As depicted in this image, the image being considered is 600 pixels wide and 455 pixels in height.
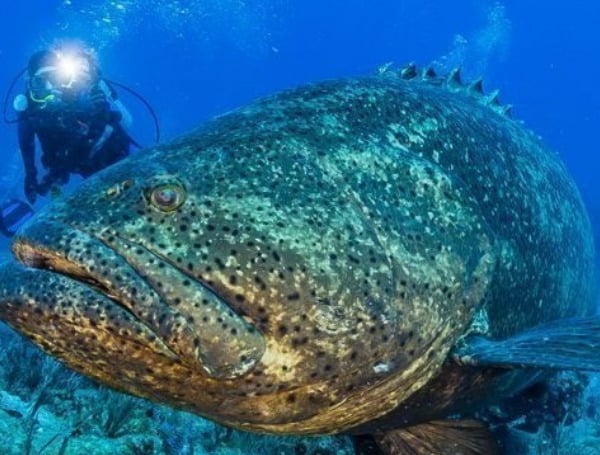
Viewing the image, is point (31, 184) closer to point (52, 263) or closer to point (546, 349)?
point (52, 263)

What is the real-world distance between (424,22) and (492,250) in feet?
366

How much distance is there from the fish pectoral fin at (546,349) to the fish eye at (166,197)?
1.72 meters

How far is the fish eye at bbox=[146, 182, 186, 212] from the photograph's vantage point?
260cm

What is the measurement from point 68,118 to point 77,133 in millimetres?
276

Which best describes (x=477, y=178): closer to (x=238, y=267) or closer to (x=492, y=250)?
(x=492, y=250)

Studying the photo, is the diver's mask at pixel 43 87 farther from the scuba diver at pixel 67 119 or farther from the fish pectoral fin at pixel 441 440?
the fish pectoral fin at pixel 441 440

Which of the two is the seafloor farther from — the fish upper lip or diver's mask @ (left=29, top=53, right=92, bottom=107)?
diver's mask @ (left=29, top=53, right=92, bottom=107)

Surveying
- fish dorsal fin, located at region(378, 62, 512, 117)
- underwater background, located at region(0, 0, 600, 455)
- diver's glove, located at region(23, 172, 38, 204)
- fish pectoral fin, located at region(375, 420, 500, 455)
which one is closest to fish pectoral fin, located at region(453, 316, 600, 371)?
fish pectoral fin, located at region(375, 420, 500, 455)

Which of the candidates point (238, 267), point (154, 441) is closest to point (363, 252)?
point (238, 267)

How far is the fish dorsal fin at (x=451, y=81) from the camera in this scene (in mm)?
4637

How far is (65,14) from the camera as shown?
10206 cm

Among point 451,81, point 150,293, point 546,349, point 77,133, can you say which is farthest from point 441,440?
point 77,133

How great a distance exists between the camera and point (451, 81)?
510 centimetres

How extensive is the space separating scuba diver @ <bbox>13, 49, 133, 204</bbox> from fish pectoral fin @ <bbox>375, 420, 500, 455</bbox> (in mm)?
6757
